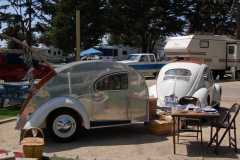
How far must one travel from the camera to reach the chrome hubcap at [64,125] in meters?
10.9

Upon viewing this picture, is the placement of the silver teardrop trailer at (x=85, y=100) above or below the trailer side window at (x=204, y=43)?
below

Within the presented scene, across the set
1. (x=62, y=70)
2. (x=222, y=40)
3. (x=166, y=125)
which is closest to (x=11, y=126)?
(x=62, y=70)

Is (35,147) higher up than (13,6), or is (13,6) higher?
(13,6)

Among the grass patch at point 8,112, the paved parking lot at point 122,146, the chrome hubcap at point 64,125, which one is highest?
the chrome hubcap at point 64,125

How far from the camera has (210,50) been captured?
34156 millimetres

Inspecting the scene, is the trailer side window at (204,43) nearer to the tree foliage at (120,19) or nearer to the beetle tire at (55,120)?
the tree foliage at (120,19)

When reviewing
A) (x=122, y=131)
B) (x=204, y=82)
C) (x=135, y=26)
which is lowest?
(x=122, y=131)

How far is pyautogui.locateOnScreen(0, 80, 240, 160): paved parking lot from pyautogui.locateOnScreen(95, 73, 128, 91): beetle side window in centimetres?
114

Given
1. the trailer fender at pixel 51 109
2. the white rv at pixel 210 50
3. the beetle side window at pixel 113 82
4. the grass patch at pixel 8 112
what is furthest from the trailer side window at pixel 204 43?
the trailer fender at pixel 51 109

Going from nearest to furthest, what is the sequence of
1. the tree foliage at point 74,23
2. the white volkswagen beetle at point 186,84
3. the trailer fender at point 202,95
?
the trailer fender at point 202,95, the white volkswagen beetle at point 186,84, the tree foliage at point 74,23

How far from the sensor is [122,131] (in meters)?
12.5

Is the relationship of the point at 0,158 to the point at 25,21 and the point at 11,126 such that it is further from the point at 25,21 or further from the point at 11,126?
the point at 25,21

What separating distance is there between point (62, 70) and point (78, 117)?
108 cm

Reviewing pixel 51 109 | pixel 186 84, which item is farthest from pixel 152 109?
pixel 51 109
